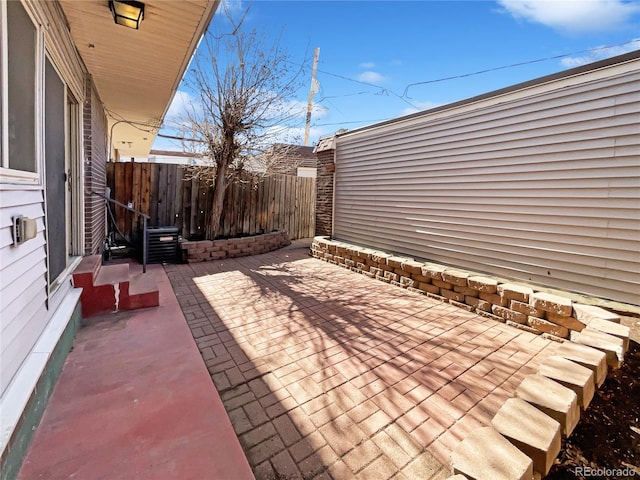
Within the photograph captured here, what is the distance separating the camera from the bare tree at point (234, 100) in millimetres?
5977

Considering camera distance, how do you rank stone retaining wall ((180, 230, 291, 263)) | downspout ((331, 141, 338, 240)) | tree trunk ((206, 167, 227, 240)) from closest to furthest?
1. stone retaining wall ((180, 230, 291, 263))
2. tree trunk ((206, 167, 227, 240))
3. downspout ((331, 141, 338, 240))

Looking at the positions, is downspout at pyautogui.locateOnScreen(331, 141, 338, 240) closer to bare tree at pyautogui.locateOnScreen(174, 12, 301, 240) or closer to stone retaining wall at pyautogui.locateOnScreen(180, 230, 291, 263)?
bare tree at pyautogui.locateOnScreen(174, 12, 301, 240)

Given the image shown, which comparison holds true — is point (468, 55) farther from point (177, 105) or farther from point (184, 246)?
point (184, 246)

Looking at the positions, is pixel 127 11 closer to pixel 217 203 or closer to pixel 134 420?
pixel 134 420

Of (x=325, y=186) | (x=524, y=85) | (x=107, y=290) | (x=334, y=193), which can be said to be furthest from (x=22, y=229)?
(x=325, y=186)

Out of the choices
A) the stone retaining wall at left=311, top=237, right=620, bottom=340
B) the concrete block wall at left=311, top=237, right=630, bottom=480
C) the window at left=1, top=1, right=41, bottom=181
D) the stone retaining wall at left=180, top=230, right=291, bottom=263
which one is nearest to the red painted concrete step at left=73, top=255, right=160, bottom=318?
the window at left=1, top=1, right=41, bottom=181

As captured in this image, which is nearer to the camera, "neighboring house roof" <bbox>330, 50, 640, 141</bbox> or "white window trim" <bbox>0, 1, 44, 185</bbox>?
"white window trim" <bbox>0, 1, 44, 185</bbox>

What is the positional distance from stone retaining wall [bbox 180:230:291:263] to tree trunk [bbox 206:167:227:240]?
30 centimetres

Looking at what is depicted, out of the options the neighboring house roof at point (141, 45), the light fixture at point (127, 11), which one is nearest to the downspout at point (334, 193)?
the neighboring house roof at point (141, 45)

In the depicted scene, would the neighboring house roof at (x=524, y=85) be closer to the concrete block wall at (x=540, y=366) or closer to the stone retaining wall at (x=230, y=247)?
the concrete block wall at (x=540, y=366)

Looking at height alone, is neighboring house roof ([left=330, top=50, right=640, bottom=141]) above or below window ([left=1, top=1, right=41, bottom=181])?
above

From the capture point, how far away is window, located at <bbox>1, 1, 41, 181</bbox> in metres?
1.68

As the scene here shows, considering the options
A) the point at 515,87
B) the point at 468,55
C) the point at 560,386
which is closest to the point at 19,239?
the point at 560,386

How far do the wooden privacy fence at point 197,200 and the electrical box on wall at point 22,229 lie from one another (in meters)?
4.89
